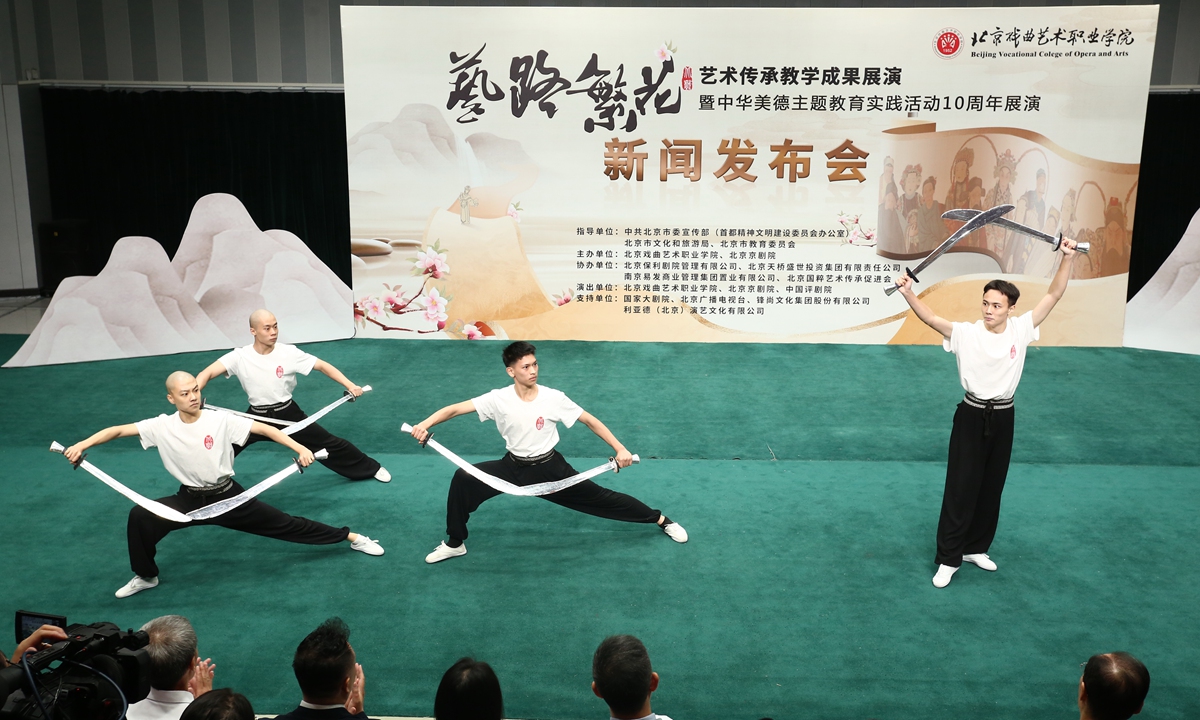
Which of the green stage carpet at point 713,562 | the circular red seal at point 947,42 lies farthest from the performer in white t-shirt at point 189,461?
the circular red seal at point 947,42

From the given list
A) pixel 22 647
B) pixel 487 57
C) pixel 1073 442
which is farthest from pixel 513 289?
pixel 22 647

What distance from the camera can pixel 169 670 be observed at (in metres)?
2.62

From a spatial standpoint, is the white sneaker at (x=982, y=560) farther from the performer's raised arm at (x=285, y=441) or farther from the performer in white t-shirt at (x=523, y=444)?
the performer's raised arm at (x=285, y=441)

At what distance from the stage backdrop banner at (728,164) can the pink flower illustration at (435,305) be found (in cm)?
1

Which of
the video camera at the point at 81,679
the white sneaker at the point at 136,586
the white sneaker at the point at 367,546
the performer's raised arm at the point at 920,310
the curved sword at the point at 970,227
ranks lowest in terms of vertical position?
the white sneaker at the point at 136,586

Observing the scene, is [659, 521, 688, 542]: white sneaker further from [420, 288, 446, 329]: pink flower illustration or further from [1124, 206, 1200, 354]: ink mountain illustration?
[1124, 206, 1200, 354]: ink mountain illustration

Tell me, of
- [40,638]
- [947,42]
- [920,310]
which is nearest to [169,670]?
[40,638]

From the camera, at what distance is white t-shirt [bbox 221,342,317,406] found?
541 cm

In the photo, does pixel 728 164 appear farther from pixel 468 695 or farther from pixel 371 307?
pixel 468 695

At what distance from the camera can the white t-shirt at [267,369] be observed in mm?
5410

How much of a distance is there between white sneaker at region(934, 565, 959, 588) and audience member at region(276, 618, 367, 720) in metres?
2.95

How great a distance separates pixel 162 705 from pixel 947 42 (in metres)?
8.55

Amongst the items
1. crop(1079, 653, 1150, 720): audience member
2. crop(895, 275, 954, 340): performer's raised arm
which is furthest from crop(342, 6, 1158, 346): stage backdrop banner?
crop(1079, 653, 1150, 720): audience member

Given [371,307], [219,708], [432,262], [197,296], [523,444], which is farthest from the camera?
[371,307]
